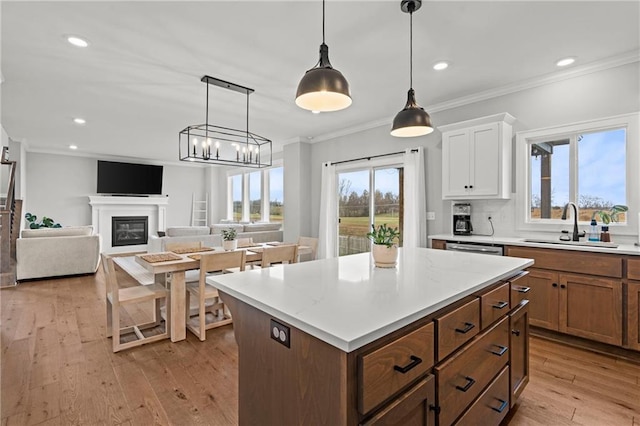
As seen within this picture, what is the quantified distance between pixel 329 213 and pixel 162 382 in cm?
406

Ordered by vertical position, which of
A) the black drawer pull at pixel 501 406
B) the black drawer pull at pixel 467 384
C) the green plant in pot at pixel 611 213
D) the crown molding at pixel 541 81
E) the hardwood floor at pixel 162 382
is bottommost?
the hardwood floor at pixel 162 382

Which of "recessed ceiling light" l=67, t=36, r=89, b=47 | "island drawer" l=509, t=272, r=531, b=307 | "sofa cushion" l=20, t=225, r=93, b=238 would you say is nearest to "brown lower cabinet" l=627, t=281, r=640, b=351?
"island drawer" l=509, t=272, r=531, b=307

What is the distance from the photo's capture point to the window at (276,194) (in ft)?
25.7

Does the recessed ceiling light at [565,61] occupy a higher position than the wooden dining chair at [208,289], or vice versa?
the recessed ceiling light at [565,61]

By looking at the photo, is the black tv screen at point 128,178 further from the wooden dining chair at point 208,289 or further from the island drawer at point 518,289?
the island drawer at point 518,289

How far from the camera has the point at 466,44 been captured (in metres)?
2.77

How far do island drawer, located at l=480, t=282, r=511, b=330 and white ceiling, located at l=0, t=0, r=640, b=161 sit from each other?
2000 mm

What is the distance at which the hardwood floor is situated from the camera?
6.29 feet

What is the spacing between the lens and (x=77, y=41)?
2.70m

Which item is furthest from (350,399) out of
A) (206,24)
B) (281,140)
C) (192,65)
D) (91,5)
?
(281,140)

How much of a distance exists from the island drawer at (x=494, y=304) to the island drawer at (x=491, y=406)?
1.11ft

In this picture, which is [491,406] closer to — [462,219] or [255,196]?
[462,219]

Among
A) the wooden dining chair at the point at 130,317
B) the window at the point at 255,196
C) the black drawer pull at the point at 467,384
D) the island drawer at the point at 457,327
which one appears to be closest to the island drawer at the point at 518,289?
the island drawer at the point at 457,327

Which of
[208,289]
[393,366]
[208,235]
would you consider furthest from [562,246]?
[208,235]
